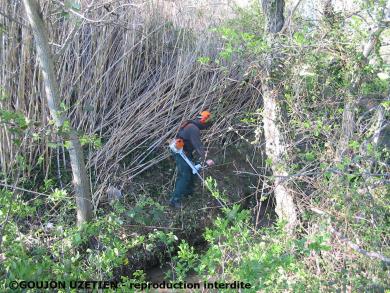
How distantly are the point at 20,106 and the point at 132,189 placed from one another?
4.98 ft

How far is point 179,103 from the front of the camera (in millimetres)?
5613

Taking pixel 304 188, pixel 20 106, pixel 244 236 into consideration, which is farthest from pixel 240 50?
pixel 20 106

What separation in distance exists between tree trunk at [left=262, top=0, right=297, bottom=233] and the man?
0.80 meters

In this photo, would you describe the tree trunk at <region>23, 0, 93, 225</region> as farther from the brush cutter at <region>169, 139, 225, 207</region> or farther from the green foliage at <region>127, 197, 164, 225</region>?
the brush cutter at <region>169, 139, 225, 207</region>

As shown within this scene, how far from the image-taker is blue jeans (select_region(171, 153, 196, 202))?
200 inches

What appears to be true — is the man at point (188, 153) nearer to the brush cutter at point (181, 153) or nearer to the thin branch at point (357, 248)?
the brush cutter at point (181, 153)

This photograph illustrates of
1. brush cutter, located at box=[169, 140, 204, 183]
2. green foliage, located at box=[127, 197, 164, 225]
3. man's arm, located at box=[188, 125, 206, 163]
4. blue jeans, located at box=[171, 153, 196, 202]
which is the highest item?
man's arm, located at box=[188, 125, 206, 163]

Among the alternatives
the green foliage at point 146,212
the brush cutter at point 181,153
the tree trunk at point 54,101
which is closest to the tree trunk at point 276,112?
the brush cutter at point 181,153

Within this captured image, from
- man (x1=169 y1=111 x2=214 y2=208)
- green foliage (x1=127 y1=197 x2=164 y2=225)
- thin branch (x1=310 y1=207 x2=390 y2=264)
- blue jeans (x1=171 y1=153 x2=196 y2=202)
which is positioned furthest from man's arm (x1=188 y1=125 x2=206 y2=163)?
thin branch (x1=310 y1=207 x2=390 y2=264)

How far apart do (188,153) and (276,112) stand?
122 cm

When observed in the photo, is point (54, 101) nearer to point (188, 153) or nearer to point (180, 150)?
point (180, 150)

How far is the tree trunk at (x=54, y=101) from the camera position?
341 cm

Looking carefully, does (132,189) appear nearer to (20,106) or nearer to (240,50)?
(20,106)

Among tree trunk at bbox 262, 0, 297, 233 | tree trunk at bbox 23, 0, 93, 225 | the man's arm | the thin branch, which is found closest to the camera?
the thin branch
